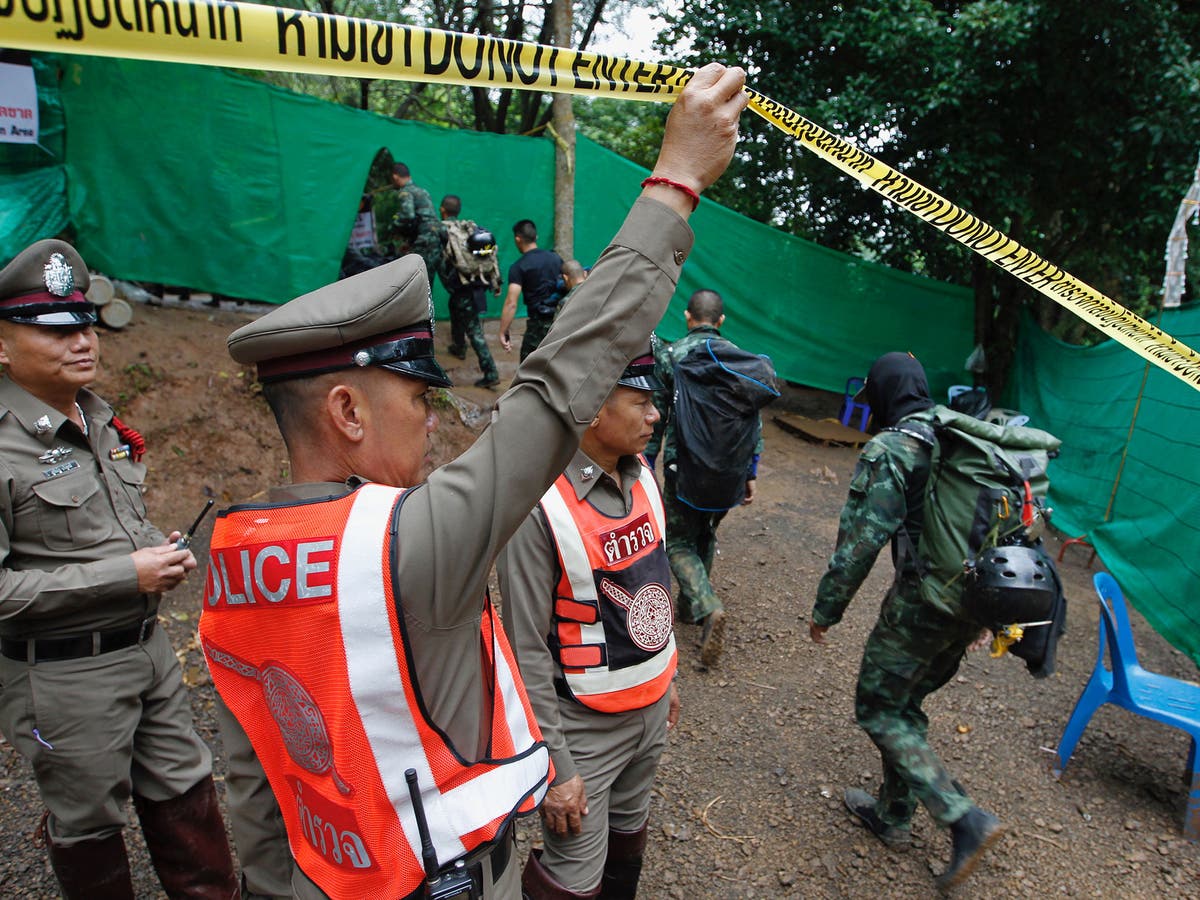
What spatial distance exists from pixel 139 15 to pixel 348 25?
0.90 feet

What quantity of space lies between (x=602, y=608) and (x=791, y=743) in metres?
2.19

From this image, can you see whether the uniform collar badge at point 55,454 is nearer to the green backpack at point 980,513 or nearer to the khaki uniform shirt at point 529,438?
the khaki uniform shirt at point 529,438

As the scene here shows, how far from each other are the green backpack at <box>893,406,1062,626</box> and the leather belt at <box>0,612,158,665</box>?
277 cm

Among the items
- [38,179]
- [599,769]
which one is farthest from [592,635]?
[38,179]

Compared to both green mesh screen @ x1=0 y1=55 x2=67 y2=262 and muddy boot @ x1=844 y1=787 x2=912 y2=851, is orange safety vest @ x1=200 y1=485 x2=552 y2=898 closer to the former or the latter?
muddy boot @ x1=844 y1=787 x2=912 y2=851

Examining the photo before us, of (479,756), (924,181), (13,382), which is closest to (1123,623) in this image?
(479,756)

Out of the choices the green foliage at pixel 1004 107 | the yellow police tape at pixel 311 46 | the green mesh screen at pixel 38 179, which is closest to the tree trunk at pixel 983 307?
the green foliage at pixel 1004 107

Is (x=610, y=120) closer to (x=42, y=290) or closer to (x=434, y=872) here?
(x=42, y=290)

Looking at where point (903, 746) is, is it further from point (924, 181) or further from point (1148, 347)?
point (924, 181)

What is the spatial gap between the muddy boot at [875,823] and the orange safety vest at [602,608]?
161cm

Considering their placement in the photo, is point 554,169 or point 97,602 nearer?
point 97,602

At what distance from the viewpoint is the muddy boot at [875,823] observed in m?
3.10

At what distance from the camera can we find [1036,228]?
32.2 ft

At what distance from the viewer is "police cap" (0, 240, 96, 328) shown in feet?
7.24
